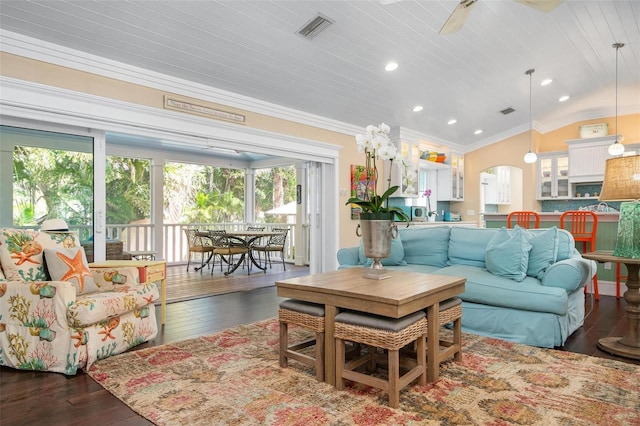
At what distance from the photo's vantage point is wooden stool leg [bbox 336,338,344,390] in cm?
221

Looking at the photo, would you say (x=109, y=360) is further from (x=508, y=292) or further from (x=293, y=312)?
(x=508, y=292)

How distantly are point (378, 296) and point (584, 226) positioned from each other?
4363mm

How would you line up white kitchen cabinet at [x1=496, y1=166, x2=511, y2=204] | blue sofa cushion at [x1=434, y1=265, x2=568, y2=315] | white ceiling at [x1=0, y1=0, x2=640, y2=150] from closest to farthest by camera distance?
blue sofa cushion at [x1=434, y1=265, x2=568, y2=315], white ceiling at [x1=0, y1=0, x2=640, y2=150], white kitchen cabinet at [x1=496, y1=166, x2=511, y2=204]

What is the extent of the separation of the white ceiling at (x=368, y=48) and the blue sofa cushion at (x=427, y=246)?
84.4 inches

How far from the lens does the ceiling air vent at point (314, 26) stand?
367 centimetres

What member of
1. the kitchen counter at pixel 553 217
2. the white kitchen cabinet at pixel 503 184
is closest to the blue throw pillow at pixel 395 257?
the kitchen counter at pixel 553 217

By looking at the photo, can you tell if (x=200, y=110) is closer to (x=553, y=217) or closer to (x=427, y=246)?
(x=427, y=246)

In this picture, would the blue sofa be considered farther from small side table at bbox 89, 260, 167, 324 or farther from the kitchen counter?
small side table at bbox 89, 260, 167, 324

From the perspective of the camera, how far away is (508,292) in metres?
3.12

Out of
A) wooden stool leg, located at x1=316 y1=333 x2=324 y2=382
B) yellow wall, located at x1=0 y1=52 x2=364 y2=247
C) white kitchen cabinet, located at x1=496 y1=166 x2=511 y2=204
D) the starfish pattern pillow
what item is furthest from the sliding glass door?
white kitchen cabinet, located at x1=496 y1=166 x2=511 y2=204

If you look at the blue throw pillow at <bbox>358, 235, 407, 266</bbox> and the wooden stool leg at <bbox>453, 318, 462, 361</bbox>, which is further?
the blue throw pillow at <bbox>358, 235, 407, 266</bbox>

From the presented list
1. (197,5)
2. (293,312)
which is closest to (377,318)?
(293,312)

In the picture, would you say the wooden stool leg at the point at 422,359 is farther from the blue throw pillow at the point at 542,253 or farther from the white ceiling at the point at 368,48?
the white ceiling at the point at 368,48

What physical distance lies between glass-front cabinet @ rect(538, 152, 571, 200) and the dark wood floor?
14.8 feet
